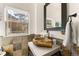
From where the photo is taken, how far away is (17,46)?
0.90 metres

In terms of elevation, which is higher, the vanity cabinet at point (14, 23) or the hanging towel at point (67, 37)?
the vanity cabinet at point (14, 23)

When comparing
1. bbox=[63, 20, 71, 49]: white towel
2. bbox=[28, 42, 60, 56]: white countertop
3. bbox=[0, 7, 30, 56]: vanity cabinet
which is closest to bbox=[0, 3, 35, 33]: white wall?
bbox=[0, 7, 30, 56]: vanity cabinet

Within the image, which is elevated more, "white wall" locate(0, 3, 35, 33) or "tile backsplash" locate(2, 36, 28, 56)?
"white wall" locate(0, 3, 35, 33)

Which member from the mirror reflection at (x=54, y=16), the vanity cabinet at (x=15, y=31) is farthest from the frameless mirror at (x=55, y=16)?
the vanity cabinet at (x=15, y=31)

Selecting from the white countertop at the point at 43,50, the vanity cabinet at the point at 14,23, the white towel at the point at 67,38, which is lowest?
the white countertop at the point at 43,50

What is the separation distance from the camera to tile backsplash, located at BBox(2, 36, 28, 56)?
0.88 metres

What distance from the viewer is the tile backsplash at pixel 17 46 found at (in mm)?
881

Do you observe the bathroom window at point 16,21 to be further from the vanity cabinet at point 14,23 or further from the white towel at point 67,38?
the white towel at point 67,38

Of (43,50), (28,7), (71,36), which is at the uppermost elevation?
(28,7)

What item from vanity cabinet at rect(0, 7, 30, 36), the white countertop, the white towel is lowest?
the white countertop

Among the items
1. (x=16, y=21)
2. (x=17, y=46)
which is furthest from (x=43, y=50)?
(x=16, y=21)

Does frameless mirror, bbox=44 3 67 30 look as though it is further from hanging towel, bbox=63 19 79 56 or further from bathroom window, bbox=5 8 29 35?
bathroom window, bbox=5 8 29 35

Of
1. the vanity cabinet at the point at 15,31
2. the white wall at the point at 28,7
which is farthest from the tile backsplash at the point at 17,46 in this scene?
the white wall at the point at 28,7

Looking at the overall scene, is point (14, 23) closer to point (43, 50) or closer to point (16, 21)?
point (16, 21)
